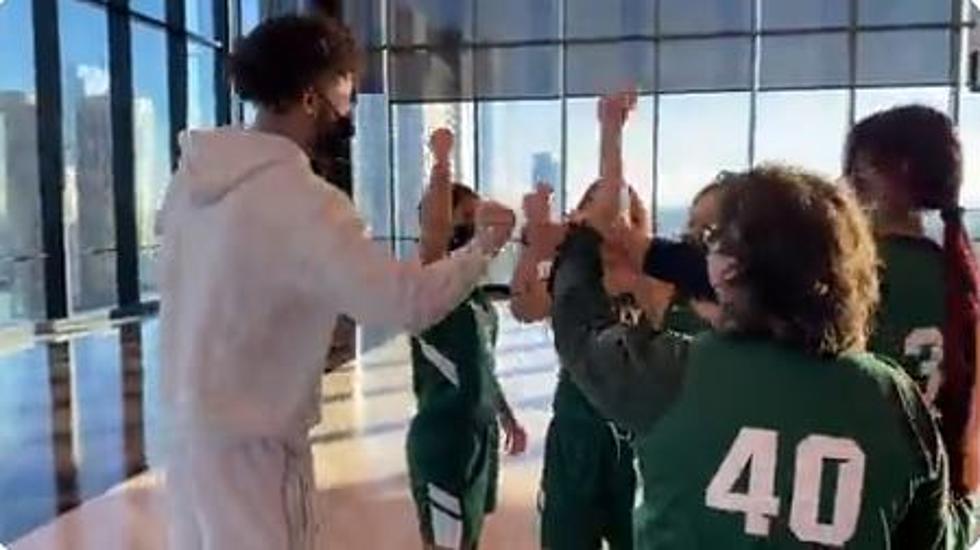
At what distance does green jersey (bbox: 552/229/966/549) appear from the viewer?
0.99 metres

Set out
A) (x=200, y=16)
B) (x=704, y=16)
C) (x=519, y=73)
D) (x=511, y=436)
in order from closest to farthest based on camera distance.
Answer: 1. (x=511, y=436)
2. (x=200, y=16)
3. (x=704, y=16)
4. (x=519, y=73)

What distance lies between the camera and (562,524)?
86.7 inches

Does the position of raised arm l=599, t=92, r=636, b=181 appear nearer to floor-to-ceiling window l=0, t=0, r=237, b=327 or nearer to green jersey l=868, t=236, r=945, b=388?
green jersey l=868, t=236, r=945, b=388

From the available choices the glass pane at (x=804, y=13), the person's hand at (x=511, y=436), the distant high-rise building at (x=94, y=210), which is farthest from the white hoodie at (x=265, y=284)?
the glass pane at (x=804, y=13)

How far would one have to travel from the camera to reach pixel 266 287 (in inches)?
55.7

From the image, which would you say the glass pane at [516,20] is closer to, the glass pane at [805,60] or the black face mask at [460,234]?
the glass pane at [805,60]

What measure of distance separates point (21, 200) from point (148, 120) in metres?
1.99

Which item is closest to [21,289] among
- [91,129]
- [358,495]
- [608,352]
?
[91,129]

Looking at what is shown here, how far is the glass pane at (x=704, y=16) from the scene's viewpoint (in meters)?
13.2

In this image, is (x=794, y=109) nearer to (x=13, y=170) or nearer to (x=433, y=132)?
(x=13, y=170)

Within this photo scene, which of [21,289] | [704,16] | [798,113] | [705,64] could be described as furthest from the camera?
[704,16]

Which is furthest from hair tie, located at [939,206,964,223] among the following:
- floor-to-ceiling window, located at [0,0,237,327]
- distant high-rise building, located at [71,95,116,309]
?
distant high-rise building, located at [71,95,116,309]

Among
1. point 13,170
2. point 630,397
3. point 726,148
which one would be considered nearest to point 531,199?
point 630,397

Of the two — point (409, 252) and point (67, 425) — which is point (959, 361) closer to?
point (409, 252)
